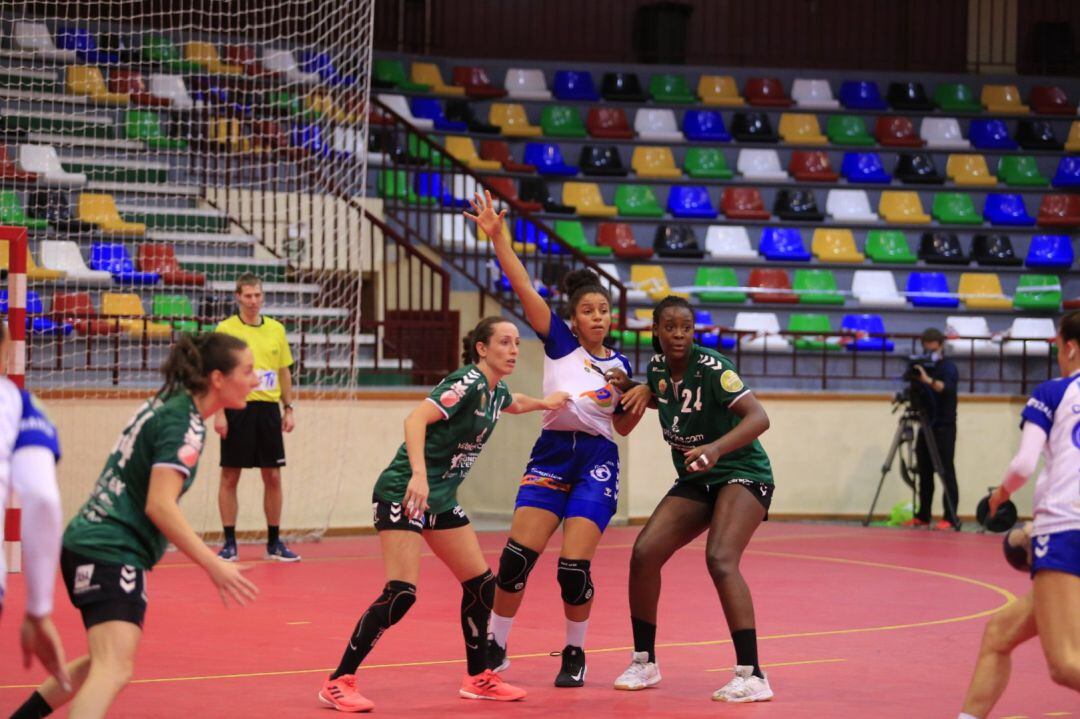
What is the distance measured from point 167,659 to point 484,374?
7.15ft

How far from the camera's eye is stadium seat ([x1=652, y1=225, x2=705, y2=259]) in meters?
17.9

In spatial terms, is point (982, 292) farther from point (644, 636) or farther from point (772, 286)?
point (644, 636)

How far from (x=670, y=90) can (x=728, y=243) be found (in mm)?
2990

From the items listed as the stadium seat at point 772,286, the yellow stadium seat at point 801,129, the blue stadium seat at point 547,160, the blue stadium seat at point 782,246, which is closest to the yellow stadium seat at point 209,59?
the blue stadium seat at point 547,160

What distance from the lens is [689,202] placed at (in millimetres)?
18641

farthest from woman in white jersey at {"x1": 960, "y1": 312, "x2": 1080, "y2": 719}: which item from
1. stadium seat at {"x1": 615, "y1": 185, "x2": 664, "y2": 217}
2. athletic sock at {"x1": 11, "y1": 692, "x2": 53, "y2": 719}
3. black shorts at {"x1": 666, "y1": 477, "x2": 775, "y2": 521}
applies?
stadium seat at {"x1": 615, "y1": 185, "x2": 664, "y2": 217}

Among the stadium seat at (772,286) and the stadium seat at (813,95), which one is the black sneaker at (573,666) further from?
the stadium seat at (813,95)

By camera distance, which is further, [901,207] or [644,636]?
[901,207]

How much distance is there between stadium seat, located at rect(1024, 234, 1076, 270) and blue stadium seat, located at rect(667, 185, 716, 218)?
4.01m

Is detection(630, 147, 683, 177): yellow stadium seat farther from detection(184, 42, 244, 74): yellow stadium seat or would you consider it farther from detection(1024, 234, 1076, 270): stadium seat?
detection(184, 42, 244, 74): yellow stadium seat

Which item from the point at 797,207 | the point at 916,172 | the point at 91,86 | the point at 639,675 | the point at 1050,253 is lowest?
the point at 639,675

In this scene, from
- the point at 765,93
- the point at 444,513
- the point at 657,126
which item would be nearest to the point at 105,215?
the point at 657,126

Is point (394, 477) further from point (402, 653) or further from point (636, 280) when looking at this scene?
point (636, 280)

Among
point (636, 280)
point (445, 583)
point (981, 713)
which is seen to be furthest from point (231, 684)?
point (636, 280)
